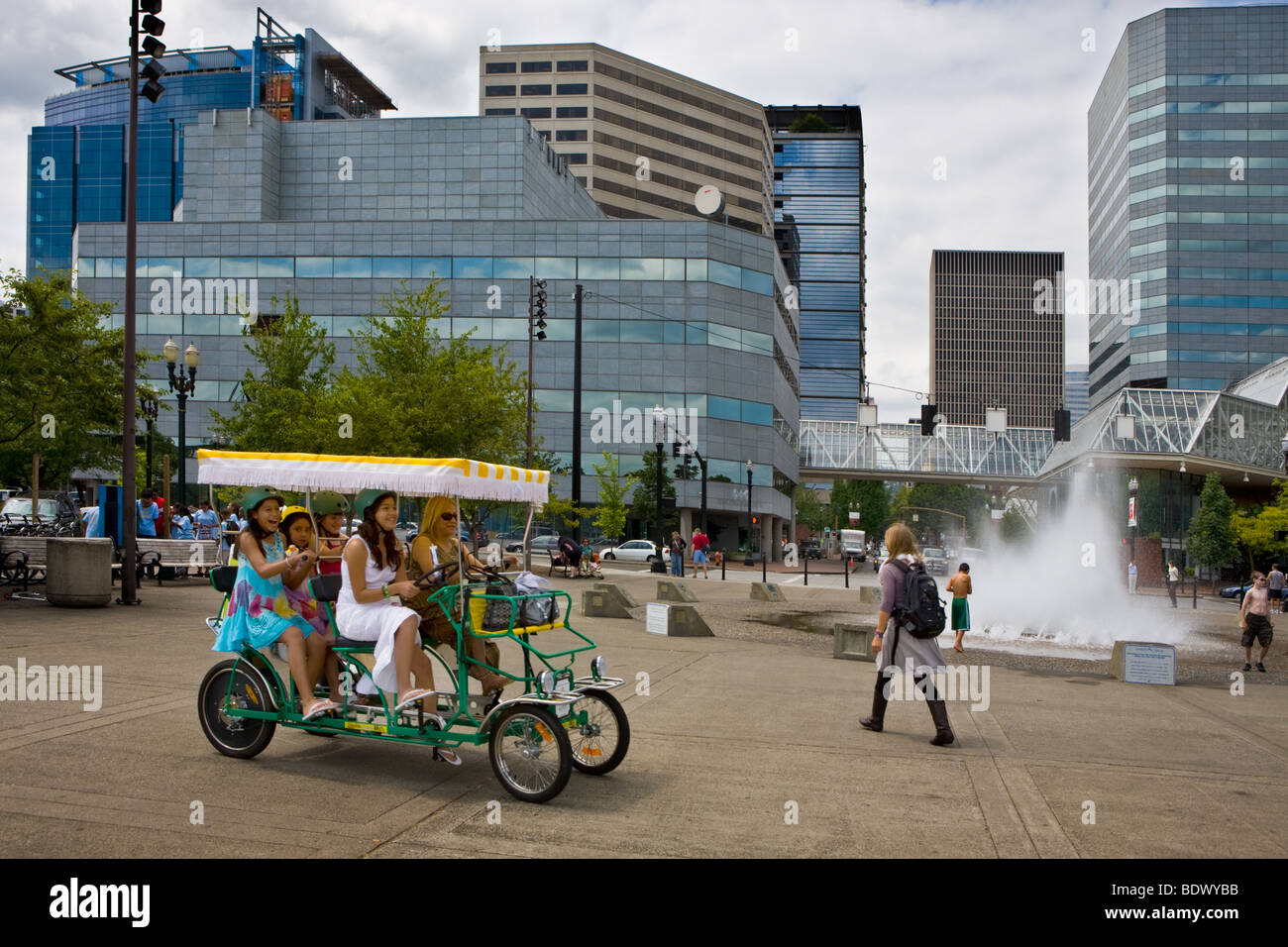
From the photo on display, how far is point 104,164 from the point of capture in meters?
134

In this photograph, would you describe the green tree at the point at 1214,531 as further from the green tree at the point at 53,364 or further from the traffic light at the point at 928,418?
the green tree at the point at 53,364

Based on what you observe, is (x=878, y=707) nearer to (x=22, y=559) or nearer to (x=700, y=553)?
(x=22, y=559)

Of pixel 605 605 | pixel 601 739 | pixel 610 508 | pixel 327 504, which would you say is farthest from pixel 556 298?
pixel 601 739

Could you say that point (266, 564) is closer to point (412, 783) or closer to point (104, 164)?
point (412, 783)

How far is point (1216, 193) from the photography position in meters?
108

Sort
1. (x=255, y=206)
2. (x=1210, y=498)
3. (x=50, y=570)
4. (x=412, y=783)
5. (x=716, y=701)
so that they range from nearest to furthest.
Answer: (x=412, y=783), (x=716, y=701), (x=50, y=570), (x=1210, y=498), (x=255, y=206)

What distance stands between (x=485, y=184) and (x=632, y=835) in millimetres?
75095

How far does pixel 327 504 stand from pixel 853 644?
31.4 feet

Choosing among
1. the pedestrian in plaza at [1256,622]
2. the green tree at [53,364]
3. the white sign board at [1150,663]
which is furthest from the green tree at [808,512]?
the white sign board at [1150,663]

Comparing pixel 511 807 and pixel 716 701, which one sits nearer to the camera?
pixel 511 807

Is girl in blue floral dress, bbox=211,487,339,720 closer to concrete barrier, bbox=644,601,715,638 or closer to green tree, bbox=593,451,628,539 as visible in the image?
concrete barrier, bbox=644,601,715,638

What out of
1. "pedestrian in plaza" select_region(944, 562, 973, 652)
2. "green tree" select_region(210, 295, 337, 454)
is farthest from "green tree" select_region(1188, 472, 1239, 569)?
"green tree" select_region(210, 295, 337, 454)
